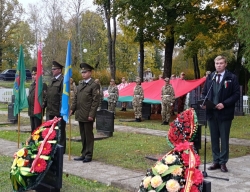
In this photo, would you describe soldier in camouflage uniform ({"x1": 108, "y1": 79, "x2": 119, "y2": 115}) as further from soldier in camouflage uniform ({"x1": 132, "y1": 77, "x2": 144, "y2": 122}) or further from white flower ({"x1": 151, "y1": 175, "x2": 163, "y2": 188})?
white flower ({"x1": 151, "y1": 175, "x2": 163, "y2": 188})

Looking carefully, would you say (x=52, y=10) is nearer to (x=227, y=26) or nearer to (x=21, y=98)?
(x=227, y=26)

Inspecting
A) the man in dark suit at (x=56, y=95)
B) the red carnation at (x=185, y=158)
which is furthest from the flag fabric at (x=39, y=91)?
the red carnation at (x=185, y=158)

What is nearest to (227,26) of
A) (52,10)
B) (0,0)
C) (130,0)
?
(130,0)

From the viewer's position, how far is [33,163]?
5.38 metres

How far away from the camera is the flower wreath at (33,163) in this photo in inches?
211

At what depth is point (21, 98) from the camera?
404 inches

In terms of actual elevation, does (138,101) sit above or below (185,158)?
above

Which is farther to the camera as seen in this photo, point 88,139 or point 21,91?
point 21,91

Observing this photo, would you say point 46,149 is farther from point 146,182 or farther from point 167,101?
point 167,101

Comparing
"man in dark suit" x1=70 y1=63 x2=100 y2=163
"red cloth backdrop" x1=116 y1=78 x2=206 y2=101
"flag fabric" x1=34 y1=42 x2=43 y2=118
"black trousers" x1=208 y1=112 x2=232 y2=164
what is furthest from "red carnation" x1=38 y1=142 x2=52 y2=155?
"red cloth backdrop" x1=116 y1=78 x2=206 y2=101

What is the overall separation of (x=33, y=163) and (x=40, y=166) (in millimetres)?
111

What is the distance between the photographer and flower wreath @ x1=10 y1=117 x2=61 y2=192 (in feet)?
17.6

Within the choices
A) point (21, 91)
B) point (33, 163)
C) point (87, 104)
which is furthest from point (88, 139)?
point (21, 91)

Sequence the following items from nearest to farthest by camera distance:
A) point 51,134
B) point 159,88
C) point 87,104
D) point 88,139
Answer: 1. point 51,134
2. point 87,104
3. point 88,139
4. point 159,88
